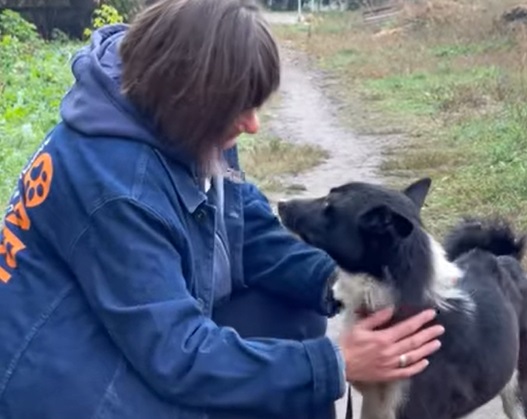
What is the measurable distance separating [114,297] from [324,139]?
403 inches

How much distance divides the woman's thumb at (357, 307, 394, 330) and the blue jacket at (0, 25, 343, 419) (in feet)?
1.10

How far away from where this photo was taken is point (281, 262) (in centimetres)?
374

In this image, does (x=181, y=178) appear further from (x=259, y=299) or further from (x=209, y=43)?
(x=259, y=299)

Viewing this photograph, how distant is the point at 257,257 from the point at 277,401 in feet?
2.56

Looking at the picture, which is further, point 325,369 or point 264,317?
point 264,317

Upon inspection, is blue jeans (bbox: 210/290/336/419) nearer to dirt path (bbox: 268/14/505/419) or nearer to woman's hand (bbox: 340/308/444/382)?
woman's hand (bbox: 340/308/444/382)

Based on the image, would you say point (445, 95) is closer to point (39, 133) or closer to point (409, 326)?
point (39, 133)

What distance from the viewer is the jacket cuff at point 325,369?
9.96 feet

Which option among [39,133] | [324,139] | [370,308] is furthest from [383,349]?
[324,139]

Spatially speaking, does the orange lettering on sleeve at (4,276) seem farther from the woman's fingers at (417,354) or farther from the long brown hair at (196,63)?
the woman's fingers at (417,354)

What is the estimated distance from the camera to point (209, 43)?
2.88 m

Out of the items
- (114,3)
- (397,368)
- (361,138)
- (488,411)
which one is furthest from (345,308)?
(114,3)

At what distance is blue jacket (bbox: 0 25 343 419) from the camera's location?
289 cm

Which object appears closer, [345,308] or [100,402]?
[100,402]
